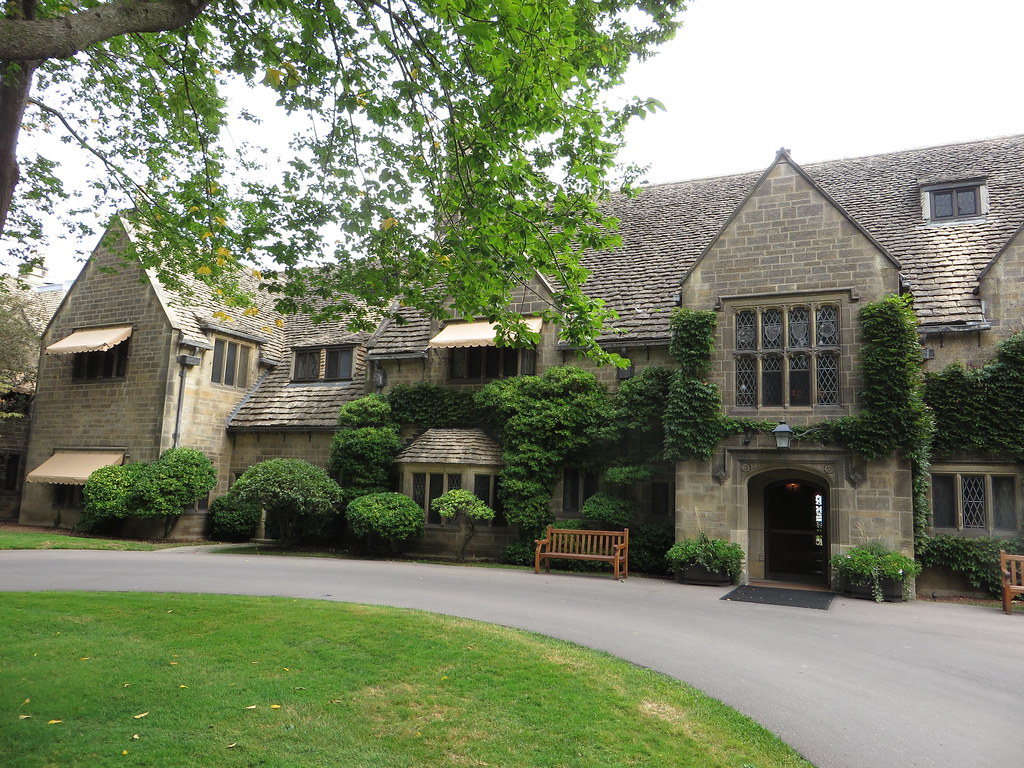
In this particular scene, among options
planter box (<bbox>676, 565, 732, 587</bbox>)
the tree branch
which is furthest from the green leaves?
planter box (<bbox>676, 565, 732, 587</bbox>)

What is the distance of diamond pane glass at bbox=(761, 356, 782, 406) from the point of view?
1530 centimetres

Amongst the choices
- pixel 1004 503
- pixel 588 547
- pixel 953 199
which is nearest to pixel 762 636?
pixel 588 547

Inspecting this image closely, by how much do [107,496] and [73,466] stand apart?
10.6 ft

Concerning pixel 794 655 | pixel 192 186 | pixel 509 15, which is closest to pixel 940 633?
pixel 794 655

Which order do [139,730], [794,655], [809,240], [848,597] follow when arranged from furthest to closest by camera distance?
[809,240] < [848,597] < [794,655] < [139,730]

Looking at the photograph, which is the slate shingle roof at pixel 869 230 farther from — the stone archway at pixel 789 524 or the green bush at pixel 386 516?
the green bush at pixel 386 516

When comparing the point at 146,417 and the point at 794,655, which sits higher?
the point at 146,417

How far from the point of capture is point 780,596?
43.6ft

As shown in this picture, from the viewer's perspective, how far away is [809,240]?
15367 millimetres

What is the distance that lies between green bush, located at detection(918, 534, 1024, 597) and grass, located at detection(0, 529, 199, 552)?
18923 millimetres

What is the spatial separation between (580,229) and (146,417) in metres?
18.4

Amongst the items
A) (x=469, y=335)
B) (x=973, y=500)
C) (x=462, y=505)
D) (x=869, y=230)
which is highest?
(x=869, y=230)

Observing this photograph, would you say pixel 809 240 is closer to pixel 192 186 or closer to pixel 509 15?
pixel 509 15

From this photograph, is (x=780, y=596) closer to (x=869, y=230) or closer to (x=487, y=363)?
(x=487, y=363)
